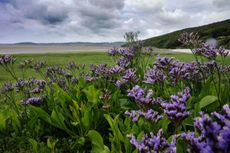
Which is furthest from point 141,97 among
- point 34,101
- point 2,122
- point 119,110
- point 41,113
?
point 2,122

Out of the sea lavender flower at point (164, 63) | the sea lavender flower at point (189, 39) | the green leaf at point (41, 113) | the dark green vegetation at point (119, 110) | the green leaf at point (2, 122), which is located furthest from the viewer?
the green leaf at point (2, 122)

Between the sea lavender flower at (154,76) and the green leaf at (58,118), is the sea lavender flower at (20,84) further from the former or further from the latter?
the sea lavender flower at (154,76)

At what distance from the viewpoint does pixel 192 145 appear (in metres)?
1.50

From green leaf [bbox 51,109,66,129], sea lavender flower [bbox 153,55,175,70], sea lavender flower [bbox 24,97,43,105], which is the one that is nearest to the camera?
sea lavender flower [bbox 153,55,175,70]

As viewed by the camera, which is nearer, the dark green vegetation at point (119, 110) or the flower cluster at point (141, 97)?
the flower cluster at point (141, 97)

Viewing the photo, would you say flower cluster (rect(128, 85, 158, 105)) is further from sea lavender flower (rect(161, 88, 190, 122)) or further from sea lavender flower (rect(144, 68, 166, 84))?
sea lavender flower (rect(144, 68, 166, 84))

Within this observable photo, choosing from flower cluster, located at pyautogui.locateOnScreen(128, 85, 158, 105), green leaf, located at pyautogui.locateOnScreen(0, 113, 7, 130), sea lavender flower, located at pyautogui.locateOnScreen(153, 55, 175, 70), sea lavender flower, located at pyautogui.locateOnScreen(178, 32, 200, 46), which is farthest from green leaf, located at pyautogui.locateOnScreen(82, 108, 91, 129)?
sea lavender flower, located at pyautogui.locateOnScreen(178, 32, 200, 46)

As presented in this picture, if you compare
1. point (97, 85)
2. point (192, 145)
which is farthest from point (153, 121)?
point (97, 85)

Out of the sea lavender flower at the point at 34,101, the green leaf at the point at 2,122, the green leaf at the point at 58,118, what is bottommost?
the green leaf at the point at 2,122

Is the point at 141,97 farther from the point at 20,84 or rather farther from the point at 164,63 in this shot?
the point at 20,84

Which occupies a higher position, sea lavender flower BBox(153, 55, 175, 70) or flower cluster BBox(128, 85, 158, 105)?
sea lavender flower BBox(153, 55, 175, 70)

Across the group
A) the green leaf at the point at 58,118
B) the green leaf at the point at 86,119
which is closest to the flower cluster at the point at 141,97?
the green leaf at the point at 86,119

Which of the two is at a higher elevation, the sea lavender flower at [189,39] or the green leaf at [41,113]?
the sea lavender flower at [189,39]

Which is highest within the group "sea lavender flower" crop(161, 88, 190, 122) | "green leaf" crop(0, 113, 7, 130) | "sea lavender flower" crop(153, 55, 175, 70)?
"sea lavender flower" crop(153, 55, 175, 70)
